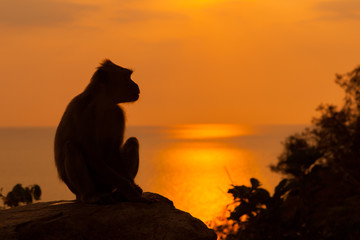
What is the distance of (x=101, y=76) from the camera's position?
8.42m

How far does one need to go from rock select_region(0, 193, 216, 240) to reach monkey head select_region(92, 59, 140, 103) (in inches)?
56.2

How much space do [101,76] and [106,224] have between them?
1.95 m

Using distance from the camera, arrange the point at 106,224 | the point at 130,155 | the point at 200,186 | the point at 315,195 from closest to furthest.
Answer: the point at 106,224
the point at 130,155
the point at 315,195
the point at 200,186

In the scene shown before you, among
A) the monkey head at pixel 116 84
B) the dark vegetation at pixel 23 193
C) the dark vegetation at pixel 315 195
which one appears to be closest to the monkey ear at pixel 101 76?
the monkey head at pixel 116 84

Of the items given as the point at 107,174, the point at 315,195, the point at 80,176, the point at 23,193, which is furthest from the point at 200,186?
the point at 80,176

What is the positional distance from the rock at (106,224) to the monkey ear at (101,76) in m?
1.65

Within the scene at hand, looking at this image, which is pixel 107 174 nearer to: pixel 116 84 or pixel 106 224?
pixel 106 224

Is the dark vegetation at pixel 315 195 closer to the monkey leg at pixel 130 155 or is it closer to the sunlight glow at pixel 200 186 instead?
the monkey leg at pixel 130 155

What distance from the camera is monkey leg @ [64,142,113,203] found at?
26.4 feet

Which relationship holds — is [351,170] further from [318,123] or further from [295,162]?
[295,162]

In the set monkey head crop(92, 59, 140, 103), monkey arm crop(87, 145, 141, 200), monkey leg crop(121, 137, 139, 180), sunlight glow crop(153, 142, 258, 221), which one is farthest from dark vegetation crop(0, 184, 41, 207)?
sunlight glow crop(153, 142, 258, 221)

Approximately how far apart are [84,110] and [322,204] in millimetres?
16910

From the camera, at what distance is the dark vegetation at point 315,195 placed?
58.9ft

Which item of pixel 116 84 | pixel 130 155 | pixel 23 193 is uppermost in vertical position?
pixel 116 84
